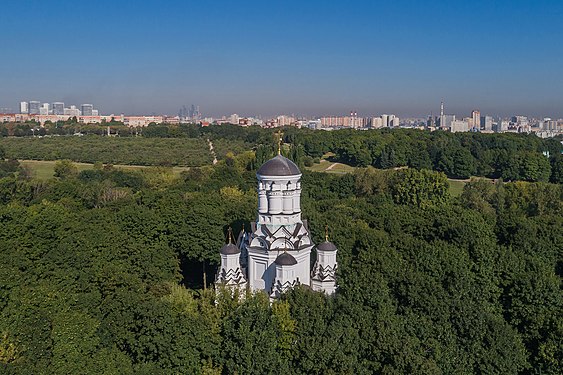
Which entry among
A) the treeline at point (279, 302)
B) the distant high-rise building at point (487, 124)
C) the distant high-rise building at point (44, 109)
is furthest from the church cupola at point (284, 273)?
the distant high-rise building at point (44, 109)

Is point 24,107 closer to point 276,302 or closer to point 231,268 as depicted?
point 231,268

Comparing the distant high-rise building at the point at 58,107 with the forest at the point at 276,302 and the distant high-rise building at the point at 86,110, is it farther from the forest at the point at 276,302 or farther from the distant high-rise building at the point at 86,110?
the forest at the point at 276,302

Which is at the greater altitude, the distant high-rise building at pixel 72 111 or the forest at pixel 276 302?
the distant high-rise building at pixel 72 111

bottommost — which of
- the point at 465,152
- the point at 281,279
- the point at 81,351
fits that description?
the point at 81,351

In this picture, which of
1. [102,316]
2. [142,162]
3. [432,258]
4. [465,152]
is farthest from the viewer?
[142,162]

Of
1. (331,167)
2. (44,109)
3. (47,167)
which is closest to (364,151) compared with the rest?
(331,167)

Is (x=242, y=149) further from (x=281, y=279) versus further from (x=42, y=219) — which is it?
(x=281, y=279)

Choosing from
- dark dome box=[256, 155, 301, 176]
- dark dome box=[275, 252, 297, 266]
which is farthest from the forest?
dark dome box=[256, 155, 301, 176]

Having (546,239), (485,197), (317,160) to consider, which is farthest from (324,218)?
(317,160)
